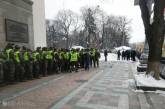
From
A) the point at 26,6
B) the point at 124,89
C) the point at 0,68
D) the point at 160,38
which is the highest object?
the point at 26,6

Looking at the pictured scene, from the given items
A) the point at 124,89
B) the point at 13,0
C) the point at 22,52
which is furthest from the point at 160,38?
the point at 13,0

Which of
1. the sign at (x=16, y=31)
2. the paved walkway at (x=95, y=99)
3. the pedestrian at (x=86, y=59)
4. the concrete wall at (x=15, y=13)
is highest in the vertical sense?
the concrete wall at (x=15, y=13)

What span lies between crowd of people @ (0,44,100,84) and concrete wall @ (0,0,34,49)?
98.3 inches

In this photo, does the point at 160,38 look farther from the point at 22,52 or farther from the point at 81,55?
the point at 81,55

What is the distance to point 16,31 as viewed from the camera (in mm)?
20734

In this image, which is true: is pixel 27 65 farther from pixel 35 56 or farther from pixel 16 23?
pixel 16 23

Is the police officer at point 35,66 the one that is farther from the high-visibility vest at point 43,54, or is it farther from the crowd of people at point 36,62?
the high-visibility vest at point 43,54

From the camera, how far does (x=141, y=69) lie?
19844 millimetres

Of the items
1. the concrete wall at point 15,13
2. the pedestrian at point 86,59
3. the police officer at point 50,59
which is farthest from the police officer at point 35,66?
the pedestrian at point 86,59

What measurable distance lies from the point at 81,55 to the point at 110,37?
255 feet

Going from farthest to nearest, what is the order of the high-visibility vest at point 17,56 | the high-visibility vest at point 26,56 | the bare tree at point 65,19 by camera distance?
the bare tree at point 65,19 → the high-visibility vest at point 26,56 → the high-visibility vest at point 17,56

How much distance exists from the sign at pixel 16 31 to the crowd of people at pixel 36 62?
84.5 inches

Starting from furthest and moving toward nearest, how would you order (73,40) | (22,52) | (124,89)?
(73,40) → (22,52) → (124,89)

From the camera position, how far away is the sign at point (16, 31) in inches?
768
